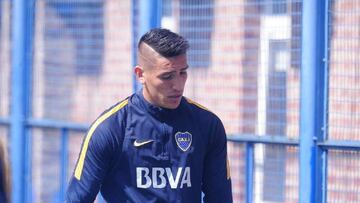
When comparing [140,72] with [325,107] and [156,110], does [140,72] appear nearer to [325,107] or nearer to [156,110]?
[156,110]

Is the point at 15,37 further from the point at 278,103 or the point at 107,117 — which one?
the point at 107,117

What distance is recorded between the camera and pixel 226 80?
199 inches

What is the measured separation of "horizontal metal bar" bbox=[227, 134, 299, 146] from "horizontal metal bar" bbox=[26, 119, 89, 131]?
1363 mm

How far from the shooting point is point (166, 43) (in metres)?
3.54

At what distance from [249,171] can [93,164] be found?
1.68m

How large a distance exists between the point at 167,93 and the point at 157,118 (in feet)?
0.47

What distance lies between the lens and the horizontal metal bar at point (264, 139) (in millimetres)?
4723

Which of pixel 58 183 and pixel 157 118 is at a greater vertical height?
pixel 157 118

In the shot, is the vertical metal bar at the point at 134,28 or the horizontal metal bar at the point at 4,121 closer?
the vertical metal bar at the point at 134,28

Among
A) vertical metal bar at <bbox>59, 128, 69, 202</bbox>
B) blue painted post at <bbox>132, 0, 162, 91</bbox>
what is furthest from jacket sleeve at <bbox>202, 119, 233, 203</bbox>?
vertical metal bar at <bbox>59, 128, 69, 202</bbox>

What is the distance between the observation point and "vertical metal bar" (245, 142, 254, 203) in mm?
4914

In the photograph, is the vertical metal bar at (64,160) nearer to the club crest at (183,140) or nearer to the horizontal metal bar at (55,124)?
the horizontal metal bar at (55,124)

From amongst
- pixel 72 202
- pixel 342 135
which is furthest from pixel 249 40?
pixel 72 202

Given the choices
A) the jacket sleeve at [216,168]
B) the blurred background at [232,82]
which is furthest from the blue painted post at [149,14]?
the jacket sleeve at [216,168]
